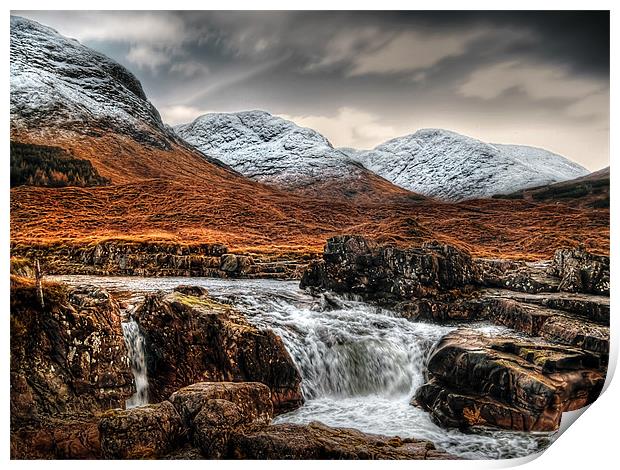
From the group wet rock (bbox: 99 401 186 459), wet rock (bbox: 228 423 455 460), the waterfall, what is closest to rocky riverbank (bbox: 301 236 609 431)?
wet rock (bbox: 228 423 455 460)

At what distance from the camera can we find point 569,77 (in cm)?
702

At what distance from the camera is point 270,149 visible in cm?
803

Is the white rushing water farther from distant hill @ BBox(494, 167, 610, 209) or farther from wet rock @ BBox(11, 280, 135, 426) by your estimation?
distant hill @ BBox(494, 167, 610, 209)

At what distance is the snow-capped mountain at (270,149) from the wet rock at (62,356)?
293 cm

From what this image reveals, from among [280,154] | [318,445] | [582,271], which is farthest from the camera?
[280,154]

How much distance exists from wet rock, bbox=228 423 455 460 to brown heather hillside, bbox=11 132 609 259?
2562mm

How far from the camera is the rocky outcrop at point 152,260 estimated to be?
678 centimetres

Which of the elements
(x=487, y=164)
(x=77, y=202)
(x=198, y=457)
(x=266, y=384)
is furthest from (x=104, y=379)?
(x=487, y=164)

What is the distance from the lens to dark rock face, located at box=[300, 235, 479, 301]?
755 cm

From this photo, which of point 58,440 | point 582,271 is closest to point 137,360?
point 58,440

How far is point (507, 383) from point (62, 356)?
17.4 ft

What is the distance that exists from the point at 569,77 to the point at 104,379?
7.14 m

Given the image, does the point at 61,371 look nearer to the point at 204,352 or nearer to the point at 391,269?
the point at 204,352

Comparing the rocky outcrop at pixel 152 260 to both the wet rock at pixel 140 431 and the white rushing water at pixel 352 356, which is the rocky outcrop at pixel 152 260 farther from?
the wet rock at pixel 140 431
